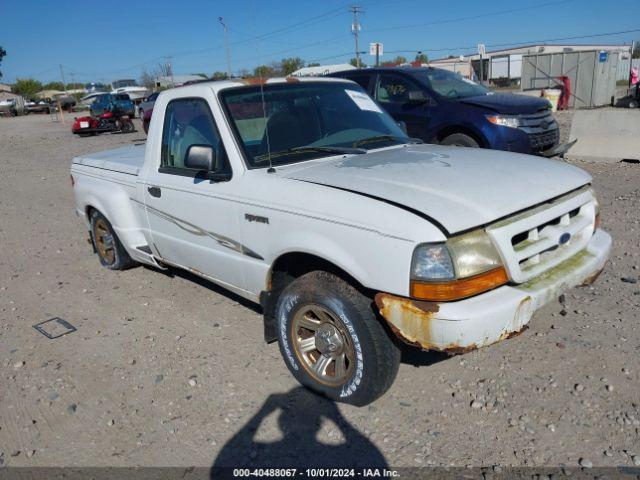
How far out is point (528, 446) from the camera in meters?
2.77

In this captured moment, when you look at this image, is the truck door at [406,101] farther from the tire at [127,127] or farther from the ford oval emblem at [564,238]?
the tire at [127,127]

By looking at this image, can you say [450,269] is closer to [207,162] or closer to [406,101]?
[207,162]

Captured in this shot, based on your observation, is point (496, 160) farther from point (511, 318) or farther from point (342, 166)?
point (511, 318)

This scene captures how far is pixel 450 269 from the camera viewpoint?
2559 millimetres

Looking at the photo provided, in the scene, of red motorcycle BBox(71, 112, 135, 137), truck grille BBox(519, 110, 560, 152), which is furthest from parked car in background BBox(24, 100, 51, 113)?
truck grille BBox(519, 110, 560, 152)

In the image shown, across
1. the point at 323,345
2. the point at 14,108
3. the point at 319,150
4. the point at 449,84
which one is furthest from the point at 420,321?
the point at 14,108

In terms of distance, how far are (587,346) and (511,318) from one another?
1.34m

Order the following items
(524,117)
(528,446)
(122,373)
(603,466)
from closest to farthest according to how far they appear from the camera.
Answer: (603,466)
(528,446)
(122,373)
(524,117)

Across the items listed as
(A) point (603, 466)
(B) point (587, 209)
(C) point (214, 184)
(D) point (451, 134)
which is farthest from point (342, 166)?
(D) point (451, 134)

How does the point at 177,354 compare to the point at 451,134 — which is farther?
the point at 451,134

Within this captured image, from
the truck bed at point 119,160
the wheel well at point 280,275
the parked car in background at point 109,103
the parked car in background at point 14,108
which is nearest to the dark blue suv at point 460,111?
the truck bed at point 119,160

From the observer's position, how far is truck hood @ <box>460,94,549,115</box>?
804cm

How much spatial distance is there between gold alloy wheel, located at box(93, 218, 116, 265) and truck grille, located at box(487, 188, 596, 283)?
162 inches

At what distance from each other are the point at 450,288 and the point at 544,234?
2.63ft
